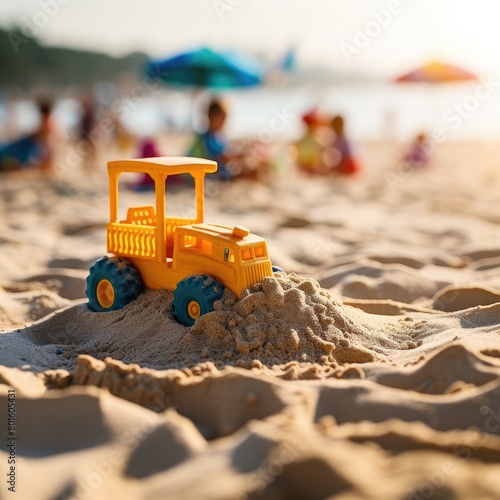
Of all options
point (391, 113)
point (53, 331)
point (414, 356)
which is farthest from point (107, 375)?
point (391, 113)

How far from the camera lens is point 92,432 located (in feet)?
7.33

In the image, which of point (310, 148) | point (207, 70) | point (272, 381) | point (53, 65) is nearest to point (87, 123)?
point (207, 70)

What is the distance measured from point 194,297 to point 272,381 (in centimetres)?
84

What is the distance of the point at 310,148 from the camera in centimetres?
1115

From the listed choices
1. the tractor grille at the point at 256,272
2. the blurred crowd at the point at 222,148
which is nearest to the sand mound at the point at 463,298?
the tractor grille at the point at 256,272

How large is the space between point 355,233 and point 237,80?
213 inches

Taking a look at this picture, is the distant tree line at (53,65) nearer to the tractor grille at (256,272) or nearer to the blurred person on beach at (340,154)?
the blurred person on beach at (340,154)

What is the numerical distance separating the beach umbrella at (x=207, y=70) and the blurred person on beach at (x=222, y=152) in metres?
1.13

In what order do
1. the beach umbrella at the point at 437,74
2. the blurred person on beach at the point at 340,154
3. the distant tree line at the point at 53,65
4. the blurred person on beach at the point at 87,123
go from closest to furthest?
the blurred person on beach at the point at 340,154 < the blurred person on beach at the point at 87,123 < the beach umbrella at the point at 437,74 < the distant tree line at the point at 53,65

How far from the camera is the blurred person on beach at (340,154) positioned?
1102 cm

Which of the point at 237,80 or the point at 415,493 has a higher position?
the point at 237,80

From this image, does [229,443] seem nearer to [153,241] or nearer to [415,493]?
[415,493]

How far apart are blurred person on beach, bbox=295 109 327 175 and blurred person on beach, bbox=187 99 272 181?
1521mm

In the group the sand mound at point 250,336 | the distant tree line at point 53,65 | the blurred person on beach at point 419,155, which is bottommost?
the sand mound at point 250,336
